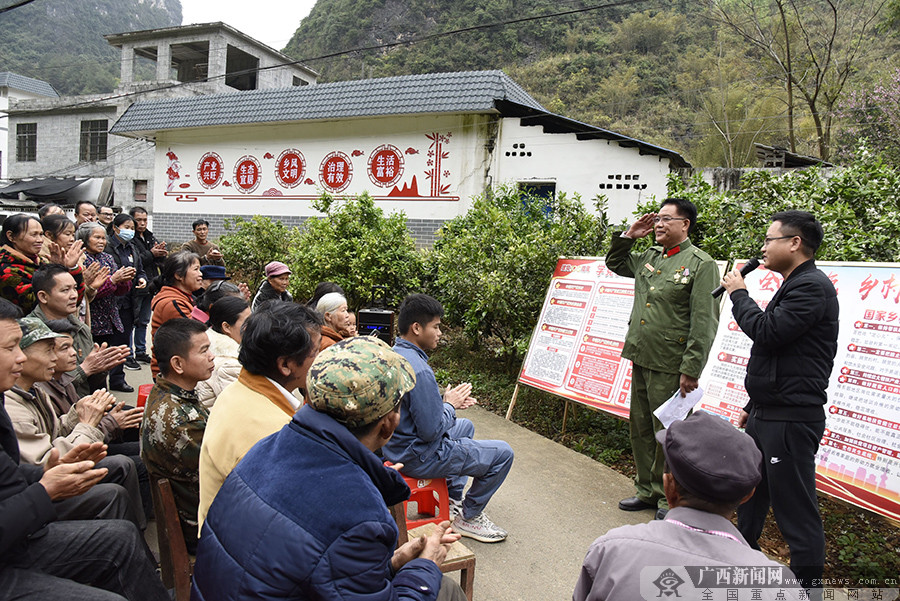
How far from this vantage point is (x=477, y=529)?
3.39 meters

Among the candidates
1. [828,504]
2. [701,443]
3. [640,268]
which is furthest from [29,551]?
[828,504]

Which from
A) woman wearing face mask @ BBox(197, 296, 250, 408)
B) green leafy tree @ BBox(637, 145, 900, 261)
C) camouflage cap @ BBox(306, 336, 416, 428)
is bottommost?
woman wearing face mask @ BBox(197, 296, 250, 408)

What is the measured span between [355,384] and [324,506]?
31 centimetres

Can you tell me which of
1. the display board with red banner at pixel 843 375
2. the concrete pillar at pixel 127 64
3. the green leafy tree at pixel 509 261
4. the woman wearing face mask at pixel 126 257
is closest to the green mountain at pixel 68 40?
the concrete pillar at pixel 127 64

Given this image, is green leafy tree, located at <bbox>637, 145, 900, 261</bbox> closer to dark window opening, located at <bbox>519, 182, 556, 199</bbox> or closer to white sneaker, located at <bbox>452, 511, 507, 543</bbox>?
white sneaker, located at <bbox>452, 511, 507, 543</bbox>

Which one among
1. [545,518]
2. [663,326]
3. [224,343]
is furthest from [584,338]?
[224,343]

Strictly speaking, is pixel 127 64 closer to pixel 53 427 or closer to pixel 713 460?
pixel 53 427

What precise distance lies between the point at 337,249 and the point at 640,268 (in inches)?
186

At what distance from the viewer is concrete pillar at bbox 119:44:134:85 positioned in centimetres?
2122

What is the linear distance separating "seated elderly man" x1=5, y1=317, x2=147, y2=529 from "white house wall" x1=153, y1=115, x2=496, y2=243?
32.1 ft

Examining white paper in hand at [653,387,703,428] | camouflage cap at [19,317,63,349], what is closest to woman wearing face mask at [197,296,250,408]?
camouflage cap at [19,317,63,349]

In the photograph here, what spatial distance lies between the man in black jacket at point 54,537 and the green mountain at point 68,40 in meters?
43.8

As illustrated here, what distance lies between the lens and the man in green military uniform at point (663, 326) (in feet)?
11.7

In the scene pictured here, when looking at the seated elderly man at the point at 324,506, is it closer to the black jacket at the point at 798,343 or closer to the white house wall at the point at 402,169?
the black jacket at the point at 798,343
